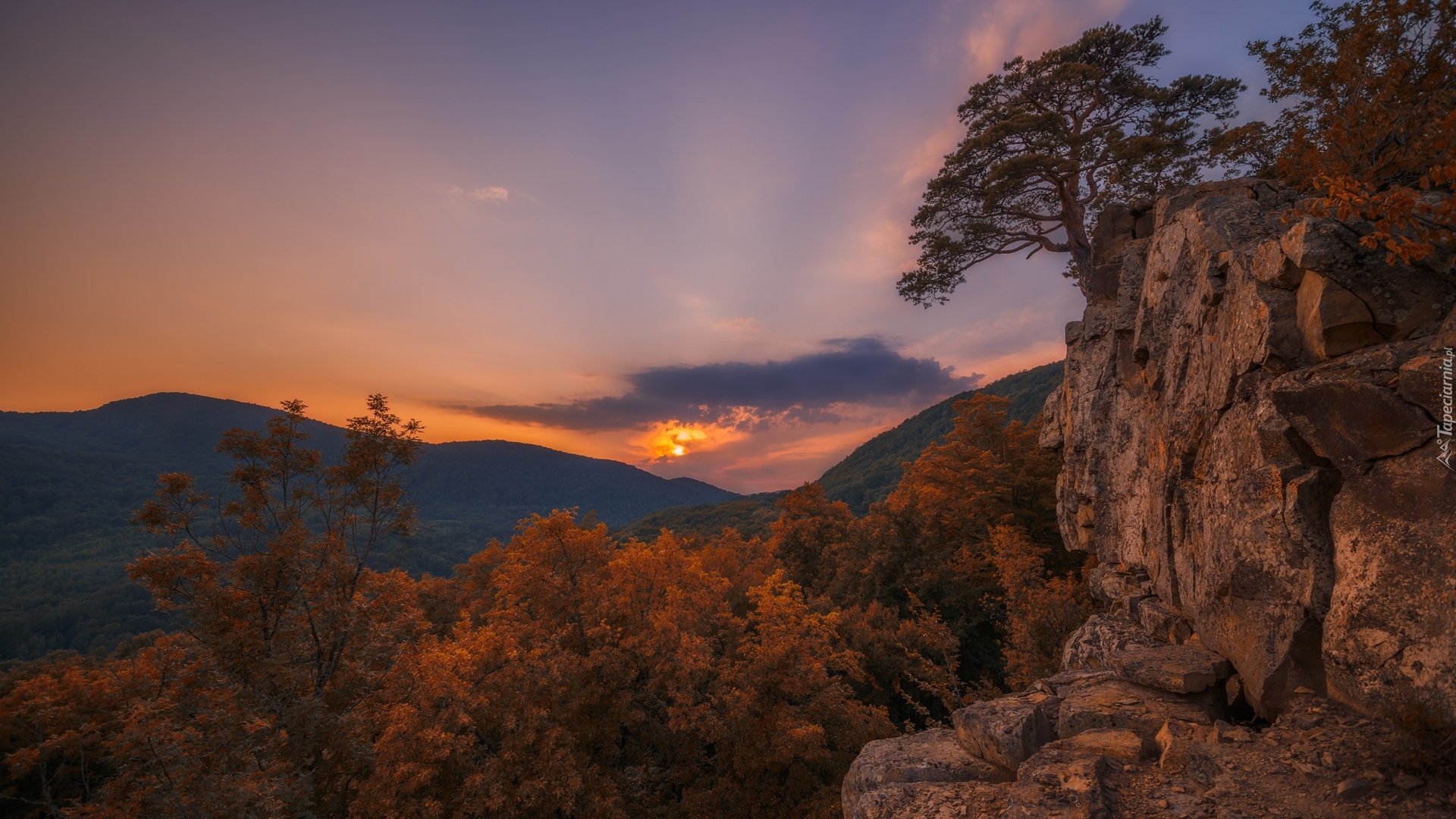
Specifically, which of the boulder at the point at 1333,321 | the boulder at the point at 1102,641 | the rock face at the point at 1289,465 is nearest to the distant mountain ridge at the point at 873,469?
the boulder at the point at 1102,641

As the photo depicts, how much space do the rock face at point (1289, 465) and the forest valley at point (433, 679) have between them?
8526 millimetres

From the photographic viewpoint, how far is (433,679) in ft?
42.4

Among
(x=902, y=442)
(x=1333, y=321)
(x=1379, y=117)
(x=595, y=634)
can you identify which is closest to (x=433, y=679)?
(x=595, y=634)

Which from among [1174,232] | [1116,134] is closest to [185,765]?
[1174,232]

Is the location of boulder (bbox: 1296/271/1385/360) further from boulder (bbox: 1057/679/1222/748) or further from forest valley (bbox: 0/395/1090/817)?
forest valley (bbox: 0/395/1090/817)

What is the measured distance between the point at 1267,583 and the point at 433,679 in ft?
55.1

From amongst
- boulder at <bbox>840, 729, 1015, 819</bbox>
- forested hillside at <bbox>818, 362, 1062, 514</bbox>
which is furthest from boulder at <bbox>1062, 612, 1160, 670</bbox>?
forested hillside at <bbox>818, 362, 1062, 514</bbox>

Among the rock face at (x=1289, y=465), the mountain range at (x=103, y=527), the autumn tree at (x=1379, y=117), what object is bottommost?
the mountain range at (x=103, y=527)

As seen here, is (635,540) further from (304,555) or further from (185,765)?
(185,765)

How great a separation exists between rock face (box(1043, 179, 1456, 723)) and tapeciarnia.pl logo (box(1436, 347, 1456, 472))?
39mm

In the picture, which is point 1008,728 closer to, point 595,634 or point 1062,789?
point 1062,789

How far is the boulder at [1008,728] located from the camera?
739 centimetres

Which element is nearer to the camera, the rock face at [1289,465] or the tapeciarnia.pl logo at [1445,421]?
the tapeciarnia.pl logo at [1445,421]

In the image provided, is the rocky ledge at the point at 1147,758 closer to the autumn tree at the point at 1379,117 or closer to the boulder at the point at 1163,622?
the boulder at the point at 1163,622
